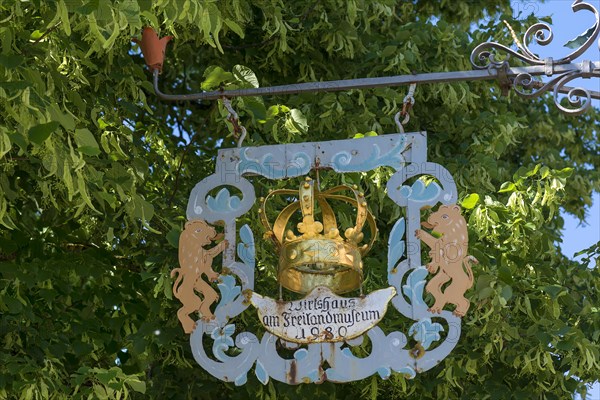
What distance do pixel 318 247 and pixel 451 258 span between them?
50 cm

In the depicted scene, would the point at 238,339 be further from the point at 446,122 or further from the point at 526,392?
the point at 446,122

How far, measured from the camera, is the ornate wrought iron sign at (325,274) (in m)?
5.37

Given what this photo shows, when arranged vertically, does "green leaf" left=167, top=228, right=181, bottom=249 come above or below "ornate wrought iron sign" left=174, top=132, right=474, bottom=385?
above

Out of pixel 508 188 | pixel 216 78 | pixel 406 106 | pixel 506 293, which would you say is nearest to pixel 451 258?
pixel 406 106

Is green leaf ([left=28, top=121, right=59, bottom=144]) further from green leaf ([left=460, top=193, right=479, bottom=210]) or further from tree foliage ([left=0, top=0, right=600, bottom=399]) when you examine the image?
green leaf ([left=460, top=193, right=479, bottom=210])

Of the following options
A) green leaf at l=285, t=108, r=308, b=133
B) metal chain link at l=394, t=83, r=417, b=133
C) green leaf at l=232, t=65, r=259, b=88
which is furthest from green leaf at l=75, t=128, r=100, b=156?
green leaf at l=285, t=108, r=308, b=133

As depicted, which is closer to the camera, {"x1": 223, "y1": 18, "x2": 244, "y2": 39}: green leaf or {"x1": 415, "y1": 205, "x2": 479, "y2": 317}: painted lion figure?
{"x1": 415, "y1": 205, "x2": 479, "y2": 317}: painted lion figure

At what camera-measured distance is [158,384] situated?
24.0 ft

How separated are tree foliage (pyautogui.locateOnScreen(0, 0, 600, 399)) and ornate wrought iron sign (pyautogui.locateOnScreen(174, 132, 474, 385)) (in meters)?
0.54

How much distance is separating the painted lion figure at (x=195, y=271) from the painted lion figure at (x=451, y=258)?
82 centimetres

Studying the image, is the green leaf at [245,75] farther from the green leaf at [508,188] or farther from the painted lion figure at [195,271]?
the green leaf at [508,188]

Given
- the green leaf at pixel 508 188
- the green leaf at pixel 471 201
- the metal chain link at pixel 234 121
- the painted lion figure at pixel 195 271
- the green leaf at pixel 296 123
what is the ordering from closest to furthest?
the painted lion figure at pixel 195 271, the metal chain link at pixel 234 121, the green leaf at pixel 471 201, the green leaf at pixel 296 123, the green leaf at pixel 508 188

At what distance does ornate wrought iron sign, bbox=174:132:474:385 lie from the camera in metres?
5.37

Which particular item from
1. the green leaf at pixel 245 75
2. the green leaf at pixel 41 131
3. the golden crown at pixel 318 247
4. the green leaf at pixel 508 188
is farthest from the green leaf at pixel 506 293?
the green leaf at pixel 41 131
